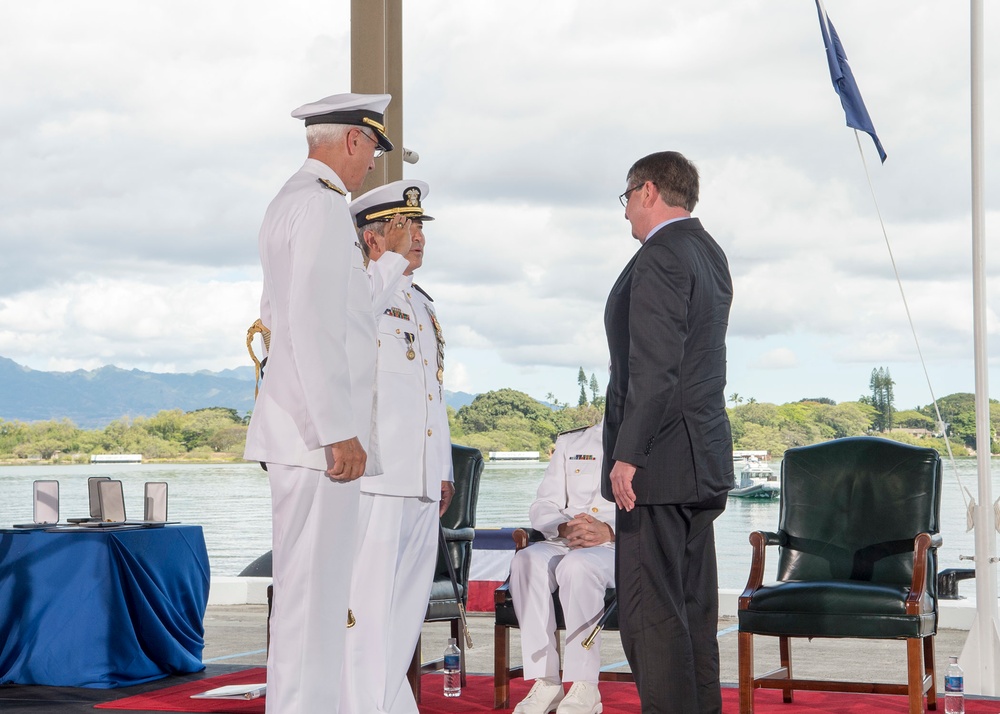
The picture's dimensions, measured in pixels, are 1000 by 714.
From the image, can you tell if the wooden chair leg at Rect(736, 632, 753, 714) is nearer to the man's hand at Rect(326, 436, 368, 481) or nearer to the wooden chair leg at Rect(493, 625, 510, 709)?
the wooden chair leg at Rect(493, 625, 510, 709)

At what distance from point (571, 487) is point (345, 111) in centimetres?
167

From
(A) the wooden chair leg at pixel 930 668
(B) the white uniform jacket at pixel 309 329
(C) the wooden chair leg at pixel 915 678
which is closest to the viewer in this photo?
(B) the white uniform jacket at pixel 309 329

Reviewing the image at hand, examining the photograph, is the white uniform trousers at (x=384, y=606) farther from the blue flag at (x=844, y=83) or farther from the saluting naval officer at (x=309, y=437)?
the blue flag at (x=844, y=83)

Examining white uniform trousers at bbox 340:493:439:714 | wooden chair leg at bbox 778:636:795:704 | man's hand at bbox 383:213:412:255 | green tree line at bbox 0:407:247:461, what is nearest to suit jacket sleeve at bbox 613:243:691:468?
white uniform trousers at bbox 340:493:439:714

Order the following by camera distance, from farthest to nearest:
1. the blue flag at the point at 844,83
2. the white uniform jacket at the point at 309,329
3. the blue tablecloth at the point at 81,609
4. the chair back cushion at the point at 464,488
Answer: the blue flag at the point at 844,83 < the chair back cushion at the point at 464,488 < the blue tablecloth at the point at 81,609 < the white uniform jacket at the point at 309,329

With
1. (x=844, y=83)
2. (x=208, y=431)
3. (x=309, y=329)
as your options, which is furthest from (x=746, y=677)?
(x=208, y=431)

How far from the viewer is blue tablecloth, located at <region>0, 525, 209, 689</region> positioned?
161 inches

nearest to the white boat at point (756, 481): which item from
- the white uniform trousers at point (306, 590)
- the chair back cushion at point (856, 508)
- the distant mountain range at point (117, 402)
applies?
the distant mountain range at point (117, 402)

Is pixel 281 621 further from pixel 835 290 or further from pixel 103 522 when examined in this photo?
pixel 835 290

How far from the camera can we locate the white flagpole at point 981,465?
13.2ft

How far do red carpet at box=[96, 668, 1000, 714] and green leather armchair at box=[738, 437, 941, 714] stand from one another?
108 millimetres

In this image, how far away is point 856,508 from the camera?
3.94m

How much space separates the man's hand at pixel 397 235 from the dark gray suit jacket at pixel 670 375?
88 centimetres

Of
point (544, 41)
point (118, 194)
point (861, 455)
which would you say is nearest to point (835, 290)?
point (544, 41)
